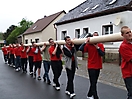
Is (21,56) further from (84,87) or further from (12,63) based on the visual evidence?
(84,87)

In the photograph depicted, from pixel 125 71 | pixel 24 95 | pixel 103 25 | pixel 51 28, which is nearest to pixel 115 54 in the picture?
pixel 103 25

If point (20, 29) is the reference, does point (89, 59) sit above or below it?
below

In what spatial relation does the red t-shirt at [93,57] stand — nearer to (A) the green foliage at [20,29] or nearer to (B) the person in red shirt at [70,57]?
(B) the person in red shirt at [70,57]

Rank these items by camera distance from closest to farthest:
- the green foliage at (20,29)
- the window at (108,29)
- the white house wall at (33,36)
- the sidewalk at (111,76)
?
the sidewalk at (111,76) < the window at (108,29) < the white house wall at (33,36) < the green foliage at (20,29)

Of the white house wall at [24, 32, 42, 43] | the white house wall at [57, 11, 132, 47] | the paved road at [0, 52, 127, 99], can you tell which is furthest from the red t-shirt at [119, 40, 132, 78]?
the white house wall at [24, 32, 42, 43]

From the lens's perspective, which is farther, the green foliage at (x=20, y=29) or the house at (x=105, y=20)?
the green foliage at (x=20, y=29)

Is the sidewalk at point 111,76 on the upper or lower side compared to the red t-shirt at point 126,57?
lower

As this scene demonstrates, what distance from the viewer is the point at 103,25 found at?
19.3 meters

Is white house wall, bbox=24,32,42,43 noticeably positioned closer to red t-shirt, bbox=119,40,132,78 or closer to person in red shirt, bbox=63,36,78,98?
person in red shirt, bbox=63,36,78,98

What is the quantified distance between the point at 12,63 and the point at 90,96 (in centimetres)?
1169

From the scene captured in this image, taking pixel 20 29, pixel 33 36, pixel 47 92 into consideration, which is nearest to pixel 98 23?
pixel 47 92

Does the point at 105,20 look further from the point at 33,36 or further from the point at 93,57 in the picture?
the point at 33,36

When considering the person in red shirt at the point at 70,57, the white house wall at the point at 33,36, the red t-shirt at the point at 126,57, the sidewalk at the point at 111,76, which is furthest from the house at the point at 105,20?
the white house wall at the point at 33,36

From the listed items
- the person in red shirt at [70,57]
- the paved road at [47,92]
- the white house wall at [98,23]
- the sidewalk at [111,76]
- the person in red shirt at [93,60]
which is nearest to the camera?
the person in red shirt at [93,60]
